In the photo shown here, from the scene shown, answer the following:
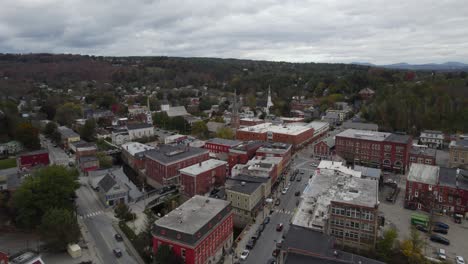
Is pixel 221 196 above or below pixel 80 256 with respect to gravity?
above

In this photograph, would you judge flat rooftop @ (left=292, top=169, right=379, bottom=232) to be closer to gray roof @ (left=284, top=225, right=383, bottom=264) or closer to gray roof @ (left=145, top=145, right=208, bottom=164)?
gray roof @ (left=284, top=225, right=383, bottom=264)

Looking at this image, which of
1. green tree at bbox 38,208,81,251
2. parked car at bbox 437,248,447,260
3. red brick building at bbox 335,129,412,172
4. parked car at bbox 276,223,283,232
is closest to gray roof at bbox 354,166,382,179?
red brick building at bbox 335,129,412,172

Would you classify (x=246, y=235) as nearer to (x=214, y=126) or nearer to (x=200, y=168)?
(x=200, y=168)

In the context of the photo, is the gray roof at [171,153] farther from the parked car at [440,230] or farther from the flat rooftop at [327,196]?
the parked car at [440,230]

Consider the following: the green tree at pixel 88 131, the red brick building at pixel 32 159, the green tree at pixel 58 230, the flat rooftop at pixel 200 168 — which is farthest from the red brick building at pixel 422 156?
the green tree at pixel 88 131

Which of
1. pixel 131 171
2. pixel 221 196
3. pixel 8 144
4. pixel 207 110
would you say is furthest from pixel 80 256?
pixel 207 110

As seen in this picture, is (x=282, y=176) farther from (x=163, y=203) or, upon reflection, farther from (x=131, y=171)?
(x=131, y=171)

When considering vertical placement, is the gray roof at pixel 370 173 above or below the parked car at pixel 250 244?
above
